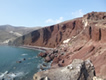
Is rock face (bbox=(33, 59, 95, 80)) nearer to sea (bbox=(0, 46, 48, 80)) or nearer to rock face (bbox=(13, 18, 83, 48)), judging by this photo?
sea (bbox=(0, 46, 48, 80))

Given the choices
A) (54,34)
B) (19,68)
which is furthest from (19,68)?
(54,34)

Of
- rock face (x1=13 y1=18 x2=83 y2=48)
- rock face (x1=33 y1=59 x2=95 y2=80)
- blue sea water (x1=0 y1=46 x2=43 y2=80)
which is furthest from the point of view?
rock face (x1=13 y1=18 x2=83 y2=48)

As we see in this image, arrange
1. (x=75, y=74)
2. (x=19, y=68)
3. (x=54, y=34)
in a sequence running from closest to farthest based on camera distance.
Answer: (x=75, y=74)
(x=19, y=68)
(x=54, y=34)

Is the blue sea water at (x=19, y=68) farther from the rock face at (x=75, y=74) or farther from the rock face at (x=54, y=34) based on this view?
the rock face at (x=54, y=34)

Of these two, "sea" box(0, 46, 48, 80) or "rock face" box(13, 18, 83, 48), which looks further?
"rock face" box(13, 18, 83, 48)

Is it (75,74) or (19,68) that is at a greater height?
(75,74)

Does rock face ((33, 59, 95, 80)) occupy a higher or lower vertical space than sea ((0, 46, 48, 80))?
higher

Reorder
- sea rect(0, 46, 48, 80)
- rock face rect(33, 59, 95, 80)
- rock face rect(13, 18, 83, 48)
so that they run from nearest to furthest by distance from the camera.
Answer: rock face rect(33, 59, 95, 80), sea rect(0, 46, 48, 80), rock face rect(13, 18, 83, 48)

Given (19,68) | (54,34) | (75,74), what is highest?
(75,74)

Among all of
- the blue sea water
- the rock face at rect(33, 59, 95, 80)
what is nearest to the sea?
the blue sea water

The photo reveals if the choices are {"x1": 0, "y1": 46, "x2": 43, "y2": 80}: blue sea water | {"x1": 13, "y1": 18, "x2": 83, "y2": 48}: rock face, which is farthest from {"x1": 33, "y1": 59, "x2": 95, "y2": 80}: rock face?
{"x1": 13, "y1": 18, "x2": 83, "y2": 48}: rock face

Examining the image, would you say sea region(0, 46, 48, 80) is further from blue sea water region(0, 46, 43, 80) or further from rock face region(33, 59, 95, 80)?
rock face region(33, 59, 95, 80)

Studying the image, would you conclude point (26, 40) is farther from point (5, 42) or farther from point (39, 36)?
point (5, 42)

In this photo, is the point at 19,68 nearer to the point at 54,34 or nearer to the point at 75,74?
the point at 75,74
